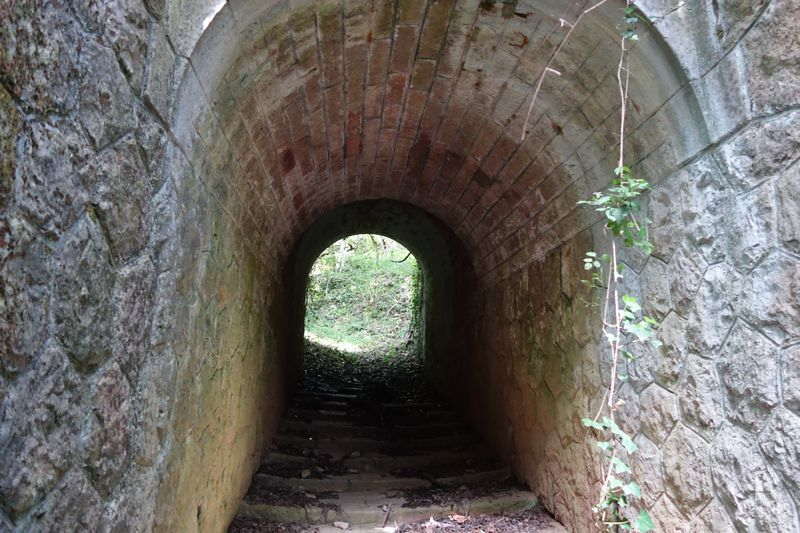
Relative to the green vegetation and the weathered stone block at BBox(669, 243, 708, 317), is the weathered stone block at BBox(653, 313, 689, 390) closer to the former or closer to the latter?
the weathered stone block at BBox(669, 243, 708, 317)

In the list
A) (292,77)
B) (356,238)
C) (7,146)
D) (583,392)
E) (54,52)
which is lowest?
(583,392)

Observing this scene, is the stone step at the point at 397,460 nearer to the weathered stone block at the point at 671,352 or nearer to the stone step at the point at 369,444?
the stone step at the point at 369,444

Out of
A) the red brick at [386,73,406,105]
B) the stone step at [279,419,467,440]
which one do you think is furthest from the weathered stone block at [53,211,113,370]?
the stone step at [279,419,467,440]

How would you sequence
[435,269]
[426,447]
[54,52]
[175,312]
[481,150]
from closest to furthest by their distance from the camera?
[54,52] → [175,312] → [481,150] → [426,447] → [435,269]

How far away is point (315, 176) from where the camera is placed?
409 centimetres

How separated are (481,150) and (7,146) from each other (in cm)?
301

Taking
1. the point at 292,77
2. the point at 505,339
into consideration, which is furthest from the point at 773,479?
the point at 505,339

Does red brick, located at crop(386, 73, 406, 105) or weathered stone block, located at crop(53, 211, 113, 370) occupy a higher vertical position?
red brick, located at crop(386, 73, 406, 105)

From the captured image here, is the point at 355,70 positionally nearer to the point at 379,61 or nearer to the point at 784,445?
the point at 379,61

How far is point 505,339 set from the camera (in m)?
4.59

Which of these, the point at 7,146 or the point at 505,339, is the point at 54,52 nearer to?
the point at 7,146

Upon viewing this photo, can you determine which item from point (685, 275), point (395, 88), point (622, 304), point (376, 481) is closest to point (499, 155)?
point (395, 88)

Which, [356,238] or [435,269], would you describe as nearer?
[435,269]

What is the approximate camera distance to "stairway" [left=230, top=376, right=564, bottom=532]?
3.75m
